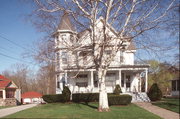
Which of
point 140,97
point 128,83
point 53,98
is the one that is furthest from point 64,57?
point 128,83

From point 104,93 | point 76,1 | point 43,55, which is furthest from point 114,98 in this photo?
point 76,1

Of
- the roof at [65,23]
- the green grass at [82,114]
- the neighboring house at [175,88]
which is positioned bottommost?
the neighboring house at [175,88]

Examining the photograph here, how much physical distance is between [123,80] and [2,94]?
15.8 metres

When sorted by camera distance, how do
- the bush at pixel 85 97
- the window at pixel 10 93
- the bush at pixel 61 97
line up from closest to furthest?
the bush at pixel 61 97 → the bush at pixel 85 97 → the window at pixel 10 93

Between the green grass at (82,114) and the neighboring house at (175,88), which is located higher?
the green grass at (82,114)

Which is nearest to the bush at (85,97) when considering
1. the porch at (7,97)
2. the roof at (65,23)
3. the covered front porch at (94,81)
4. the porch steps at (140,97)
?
the covered front porch at (94,81)

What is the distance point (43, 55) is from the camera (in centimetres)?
1125

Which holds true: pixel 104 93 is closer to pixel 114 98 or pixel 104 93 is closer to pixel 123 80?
pixel 114 98

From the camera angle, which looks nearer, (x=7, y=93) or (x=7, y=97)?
(x=7, y=97)

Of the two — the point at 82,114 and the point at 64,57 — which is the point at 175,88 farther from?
the point at 82,114

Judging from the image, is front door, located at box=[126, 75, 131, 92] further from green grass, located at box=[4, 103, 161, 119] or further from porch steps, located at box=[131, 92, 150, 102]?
green grass, located at box=[4, 103, 161, 119]

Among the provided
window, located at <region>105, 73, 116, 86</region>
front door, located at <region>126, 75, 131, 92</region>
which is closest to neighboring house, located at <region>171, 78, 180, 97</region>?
front door, located at <region>126, 75, 131, 92</region>

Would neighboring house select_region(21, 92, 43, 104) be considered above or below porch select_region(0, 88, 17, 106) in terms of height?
below

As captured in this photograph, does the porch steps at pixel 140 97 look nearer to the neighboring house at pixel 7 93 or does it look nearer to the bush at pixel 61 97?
the bush at pixel 61 97
